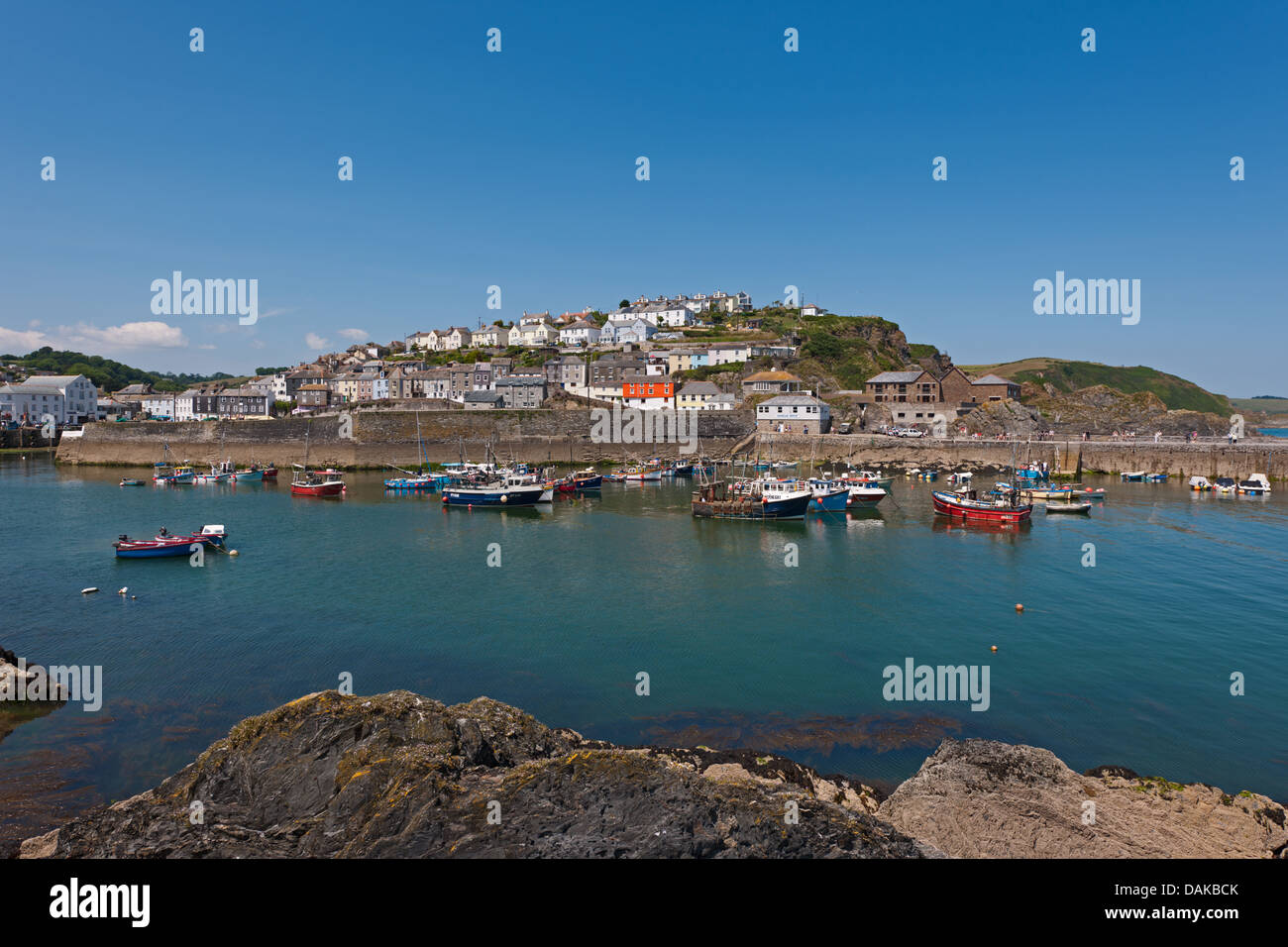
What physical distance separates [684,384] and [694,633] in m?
53.6

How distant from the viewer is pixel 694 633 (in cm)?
1756

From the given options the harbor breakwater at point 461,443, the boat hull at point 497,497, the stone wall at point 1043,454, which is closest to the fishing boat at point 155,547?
the boat hull at point 497,497

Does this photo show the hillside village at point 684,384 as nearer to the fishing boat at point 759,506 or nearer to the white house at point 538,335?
the white house at point 538,335

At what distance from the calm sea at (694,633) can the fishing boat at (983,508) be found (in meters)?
1.23

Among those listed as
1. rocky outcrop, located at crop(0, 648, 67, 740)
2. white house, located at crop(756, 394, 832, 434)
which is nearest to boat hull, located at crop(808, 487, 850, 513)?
white house, located at crop(756, 394, 832, 434)

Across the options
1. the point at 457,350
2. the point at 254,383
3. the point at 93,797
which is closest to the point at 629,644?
the point at 93,797

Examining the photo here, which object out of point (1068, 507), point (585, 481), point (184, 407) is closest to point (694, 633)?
point (1068, 507)

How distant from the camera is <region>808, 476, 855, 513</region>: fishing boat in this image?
3559cm

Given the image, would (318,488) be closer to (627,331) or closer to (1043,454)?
(1043,454)

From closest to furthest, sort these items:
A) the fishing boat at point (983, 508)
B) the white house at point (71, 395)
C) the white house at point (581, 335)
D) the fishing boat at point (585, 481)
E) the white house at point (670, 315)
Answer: the fishing boat at point (983, 508) < the fishing boat at point (585, 481) < the white house at point (71, 395) < the white house at point (581, 335) < the white house at point (670, 315)

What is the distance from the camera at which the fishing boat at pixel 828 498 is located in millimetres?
35594
